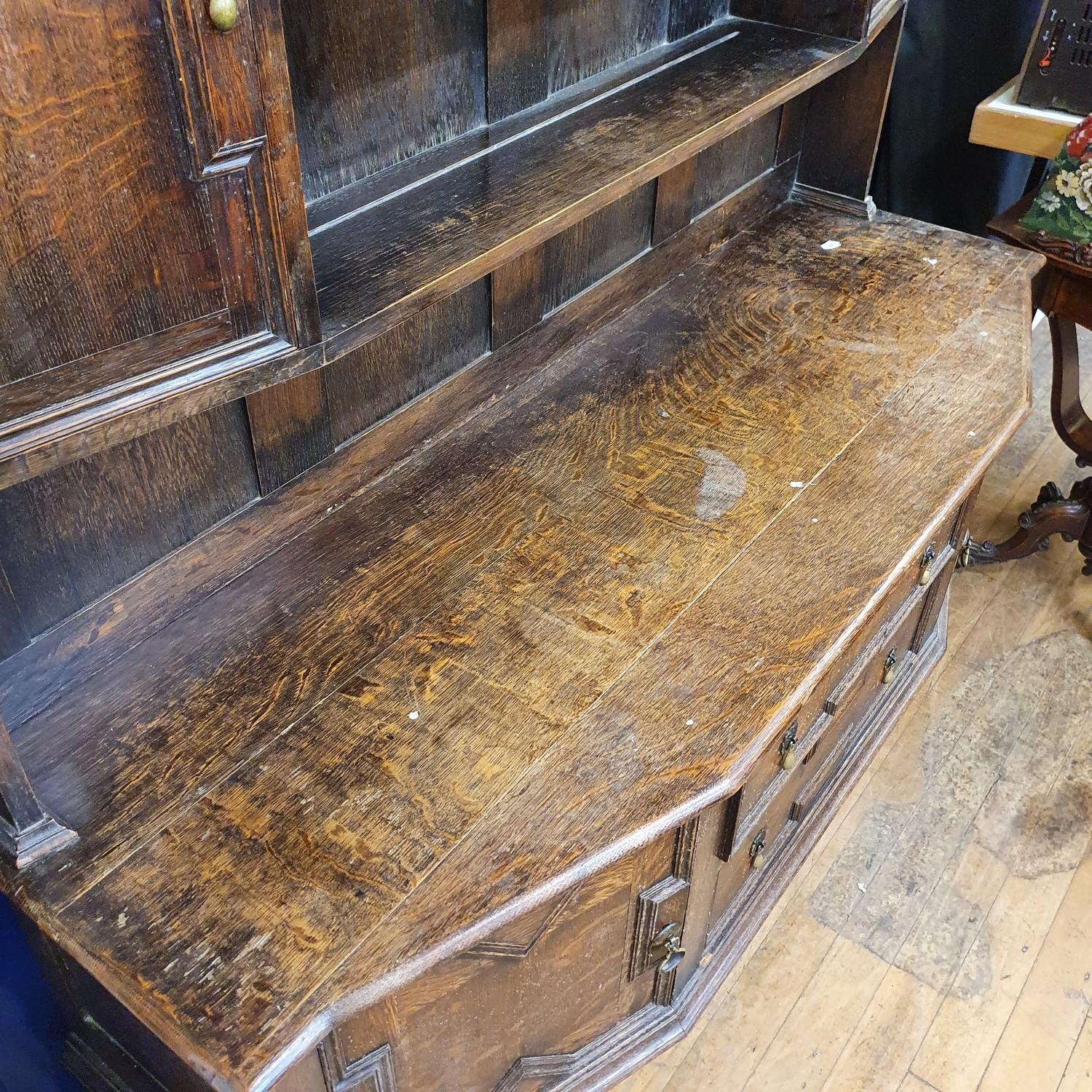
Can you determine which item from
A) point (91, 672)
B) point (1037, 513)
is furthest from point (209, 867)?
point (1037, 513)

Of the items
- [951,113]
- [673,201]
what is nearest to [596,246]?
[673,201]

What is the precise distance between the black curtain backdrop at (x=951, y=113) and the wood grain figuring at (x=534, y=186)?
105 cm

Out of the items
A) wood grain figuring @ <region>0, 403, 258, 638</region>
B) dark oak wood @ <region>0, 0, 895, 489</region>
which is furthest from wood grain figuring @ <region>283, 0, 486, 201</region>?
wood grain figuring @ <region>0, 403, 258, 638</region>

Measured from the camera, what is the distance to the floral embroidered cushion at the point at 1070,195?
1.82m

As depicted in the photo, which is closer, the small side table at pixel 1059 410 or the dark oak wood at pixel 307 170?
the dark oak wood at pixel 307 170

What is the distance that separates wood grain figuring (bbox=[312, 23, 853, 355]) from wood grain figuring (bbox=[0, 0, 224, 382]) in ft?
0.59

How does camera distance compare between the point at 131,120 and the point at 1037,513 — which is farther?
the point at 1037,513

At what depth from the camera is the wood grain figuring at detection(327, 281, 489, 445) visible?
1241 mm

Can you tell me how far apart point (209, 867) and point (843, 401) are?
Answer: 1043 millimetres

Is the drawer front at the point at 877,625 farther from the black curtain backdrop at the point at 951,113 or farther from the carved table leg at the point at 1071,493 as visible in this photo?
the black curtain backdrop at the point at 951,113

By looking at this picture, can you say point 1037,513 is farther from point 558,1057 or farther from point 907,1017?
point 558,1057

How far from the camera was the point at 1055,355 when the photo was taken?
2129 mm

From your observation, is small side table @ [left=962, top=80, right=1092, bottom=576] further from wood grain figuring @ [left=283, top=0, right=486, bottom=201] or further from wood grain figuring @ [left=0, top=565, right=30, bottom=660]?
wood grain figuring @ [left=0, top=565, right=30, bottom=660]

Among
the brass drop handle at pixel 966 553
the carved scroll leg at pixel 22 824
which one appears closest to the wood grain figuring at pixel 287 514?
the carved scroll leg at pixel 22 824
